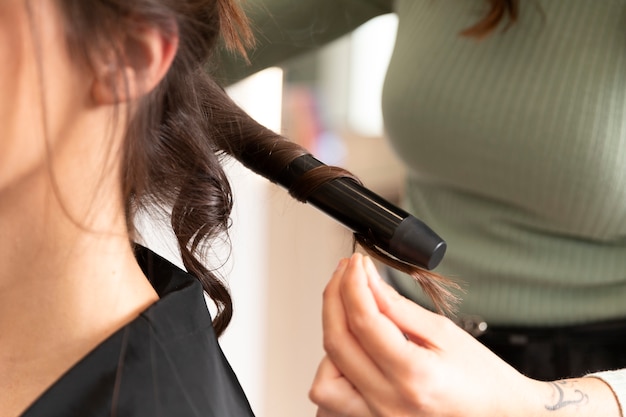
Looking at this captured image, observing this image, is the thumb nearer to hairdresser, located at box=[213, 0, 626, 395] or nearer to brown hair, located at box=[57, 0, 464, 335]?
brown hair, located at box=[57, 0, 464, 335]

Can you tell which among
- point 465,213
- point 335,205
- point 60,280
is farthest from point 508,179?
point 60,280

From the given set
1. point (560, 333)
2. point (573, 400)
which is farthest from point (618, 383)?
point (560, 333)

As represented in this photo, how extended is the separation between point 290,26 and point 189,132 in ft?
0.99

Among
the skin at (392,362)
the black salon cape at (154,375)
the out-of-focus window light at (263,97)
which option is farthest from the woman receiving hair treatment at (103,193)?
the out-of-focus window light at (263,97)

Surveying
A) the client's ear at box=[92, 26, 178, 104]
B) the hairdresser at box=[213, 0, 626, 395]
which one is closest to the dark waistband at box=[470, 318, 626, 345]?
the hairdresser at box=[213, 0, 626, 395]

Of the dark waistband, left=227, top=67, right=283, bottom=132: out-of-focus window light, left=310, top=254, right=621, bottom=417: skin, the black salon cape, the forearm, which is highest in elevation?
left=310, top=254, right=621, bottom=417: skin

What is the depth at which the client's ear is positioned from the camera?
1.91 ft

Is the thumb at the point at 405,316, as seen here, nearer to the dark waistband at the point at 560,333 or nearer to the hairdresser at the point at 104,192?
the hairdresser at the point at 104,192

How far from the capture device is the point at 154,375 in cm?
60

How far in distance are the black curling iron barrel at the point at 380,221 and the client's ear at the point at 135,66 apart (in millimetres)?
148

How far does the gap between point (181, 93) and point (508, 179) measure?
0.39m

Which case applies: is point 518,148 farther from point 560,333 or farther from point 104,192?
point 104,192

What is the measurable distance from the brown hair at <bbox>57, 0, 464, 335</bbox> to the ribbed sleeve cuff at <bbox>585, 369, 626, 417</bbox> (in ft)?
0.48

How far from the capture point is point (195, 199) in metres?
0.72
